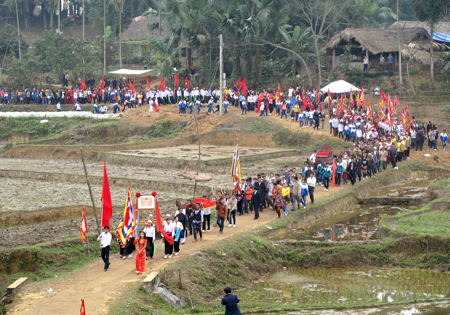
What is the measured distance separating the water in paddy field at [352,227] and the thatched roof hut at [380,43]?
76.0 feet

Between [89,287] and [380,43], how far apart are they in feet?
121

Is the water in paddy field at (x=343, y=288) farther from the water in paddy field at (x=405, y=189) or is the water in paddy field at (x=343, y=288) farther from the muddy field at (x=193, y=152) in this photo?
the muddy field at (x=193, y=152)

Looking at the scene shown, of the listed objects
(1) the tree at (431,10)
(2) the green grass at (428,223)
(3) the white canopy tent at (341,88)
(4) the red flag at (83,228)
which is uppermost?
(1) the tree at (431,10)

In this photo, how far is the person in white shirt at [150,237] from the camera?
14.9 metres

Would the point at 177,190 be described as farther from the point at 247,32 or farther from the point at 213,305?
the point at 247,32

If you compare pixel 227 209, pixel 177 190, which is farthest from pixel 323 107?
pixel 227 209

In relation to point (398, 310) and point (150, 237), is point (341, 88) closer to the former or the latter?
point (150, 237)

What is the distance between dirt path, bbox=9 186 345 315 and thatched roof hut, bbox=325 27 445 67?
102ft

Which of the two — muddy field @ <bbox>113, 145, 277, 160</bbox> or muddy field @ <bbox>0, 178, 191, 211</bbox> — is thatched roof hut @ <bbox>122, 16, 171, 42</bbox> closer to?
muddy field @ <bbox>113, 145, 277, 160</bbox>

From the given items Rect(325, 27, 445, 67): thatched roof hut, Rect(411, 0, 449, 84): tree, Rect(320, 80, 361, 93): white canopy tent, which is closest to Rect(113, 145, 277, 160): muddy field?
Rect(320, 80, 361, 93): white canopy tent

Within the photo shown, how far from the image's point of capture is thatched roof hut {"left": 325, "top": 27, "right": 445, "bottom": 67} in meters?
43.2

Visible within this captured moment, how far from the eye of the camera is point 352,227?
19.8 m

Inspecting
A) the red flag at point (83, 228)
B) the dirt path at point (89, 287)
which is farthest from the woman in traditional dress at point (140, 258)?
the red flag at point (83, 228)

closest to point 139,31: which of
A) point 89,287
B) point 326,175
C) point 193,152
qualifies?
point 193,152
